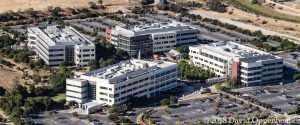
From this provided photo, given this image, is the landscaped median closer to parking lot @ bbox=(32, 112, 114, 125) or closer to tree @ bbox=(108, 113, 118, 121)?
tree @ bbox=(108, 113, 118, 121)

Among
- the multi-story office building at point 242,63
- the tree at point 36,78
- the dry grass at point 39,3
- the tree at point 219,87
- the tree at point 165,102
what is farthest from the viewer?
the dry grass at point 39,3

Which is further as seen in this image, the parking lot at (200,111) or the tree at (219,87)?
the tree at (219,87)

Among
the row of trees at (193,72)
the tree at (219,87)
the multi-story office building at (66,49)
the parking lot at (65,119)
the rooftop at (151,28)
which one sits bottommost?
the parking lot at (65,119)

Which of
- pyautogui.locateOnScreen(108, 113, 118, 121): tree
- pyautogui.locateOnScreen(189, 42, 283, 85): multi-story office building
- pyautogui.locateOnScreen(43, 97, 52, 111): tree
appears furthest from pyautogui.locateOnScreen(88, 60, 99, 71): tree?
pyautogui.locateOnScreen(108, 113, 118, 121): tree

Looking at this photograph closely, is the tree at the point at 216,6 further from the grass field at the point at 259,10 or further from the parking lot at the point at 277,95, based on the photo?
the parking lot at the point at 277,95

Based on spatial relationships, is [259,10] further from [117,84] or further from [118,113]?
[118,113]

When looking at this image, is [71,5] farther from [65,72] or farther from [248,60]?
[248,60]

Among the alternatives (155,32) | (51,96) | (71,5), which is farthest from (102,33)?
(51,96)

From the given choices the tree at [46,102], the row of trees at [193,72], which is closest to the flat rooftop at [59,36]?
the row of trees at [193,72]

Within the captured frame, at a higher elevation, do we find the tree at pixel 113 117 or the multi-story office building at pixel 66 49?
the multi-story office building at pixel 66 49

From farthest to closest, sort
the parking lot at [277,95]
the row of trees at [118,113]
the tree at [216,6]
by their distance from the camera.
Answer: the tree at [216,6]
the parking lot at [277,95]
the row of trees at [118,113]
